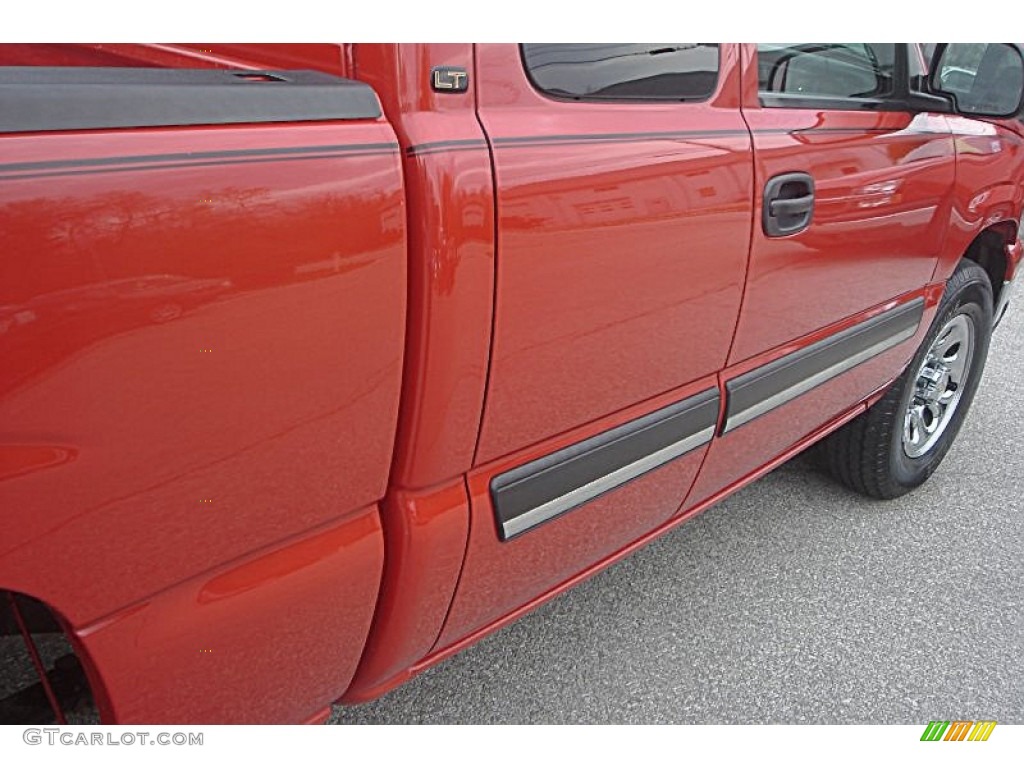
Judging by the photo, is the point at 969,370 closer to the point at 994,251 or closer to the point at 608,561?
the point at 994,251

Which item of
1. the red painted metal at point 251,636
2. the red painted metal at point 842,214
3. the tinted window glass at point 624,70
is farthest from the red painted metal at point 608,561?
the tinted window glass at point 624,70

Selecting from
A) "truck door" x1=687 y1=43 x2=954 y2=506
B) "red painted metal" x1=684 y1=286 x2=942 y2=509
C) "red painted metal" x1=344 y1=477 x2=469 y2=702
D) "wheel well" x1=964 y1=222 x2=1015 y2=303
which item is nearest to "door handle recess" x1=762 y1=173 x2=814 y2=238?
"truck door" x1=687 y1=43 x2=954 y2=506

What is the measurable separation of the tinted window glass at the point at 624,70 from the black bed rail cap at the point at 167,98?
373mm

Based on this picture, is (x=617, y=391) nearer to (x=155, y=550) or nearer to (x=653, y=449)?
(x=653, y=449)

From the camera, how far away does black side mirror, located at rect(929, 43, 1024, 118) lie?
254 cm

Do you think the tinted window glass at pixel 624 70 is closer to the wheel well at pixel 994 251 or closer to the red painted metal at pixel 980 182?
the red painted metal at pixel 980 182

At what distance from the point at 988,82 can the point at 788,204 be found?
1140 millimetres

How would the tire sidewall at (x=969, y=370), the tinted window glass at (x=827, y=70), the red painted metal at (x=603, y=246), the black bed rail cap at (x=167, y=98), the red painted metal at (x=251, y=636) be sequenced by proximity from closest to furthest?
the black bed rail cap at (x=167, y=98) < the red painted metal at (x=251, y=636) < the red painted metal at (x=603, y=246) < the tinted window glass at (x=827, y=70) < the tire sidewall at (x=969, y=370)

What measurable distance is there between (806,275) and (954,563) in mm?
1359

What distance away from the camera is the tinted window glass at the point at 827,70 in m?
1.97

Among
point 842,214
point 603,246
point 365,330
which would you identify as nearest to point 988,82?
point 842,214

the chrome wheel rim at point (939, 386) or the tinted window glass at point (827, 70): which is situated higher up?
the tinted window glass at point (827, 70)

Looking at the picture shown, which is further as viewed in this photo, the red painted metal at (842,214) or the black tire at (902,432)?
the black tire at (902,432)
